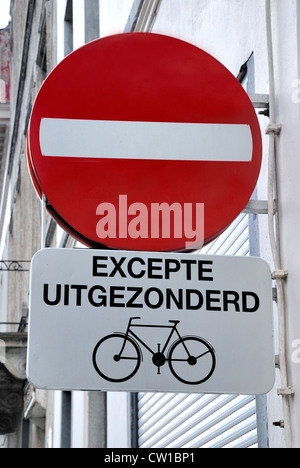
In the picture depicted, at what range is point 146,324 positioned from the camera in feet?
8.91

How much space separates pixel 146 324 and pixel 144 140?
0.71 metres

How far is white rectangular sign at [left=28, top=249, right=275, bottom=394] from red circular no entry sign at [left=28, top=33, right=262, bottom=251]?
1.05ft

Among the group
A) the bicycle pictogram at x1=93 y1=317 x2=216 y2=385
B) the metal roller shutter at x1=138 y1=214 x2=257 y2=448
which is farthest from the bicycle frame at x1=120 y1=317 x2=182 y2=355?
the metal roller shutter at x1=138 y1=214 x2=257 y2=448

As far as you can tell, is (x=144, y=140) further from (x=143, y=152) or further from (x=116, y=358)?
(x=116, y=358)

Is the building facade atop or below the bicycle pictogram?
atop

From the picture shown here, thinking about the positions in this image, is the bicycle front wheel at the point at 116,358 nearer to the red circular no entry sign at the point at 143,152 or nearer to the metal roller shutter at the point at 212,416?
the red circular no entry sign at the point at 143,152

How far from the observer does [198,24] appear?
514 centimetres

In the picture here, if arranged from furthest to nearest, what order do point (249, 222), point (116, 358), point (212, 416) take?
point (212, 416) → point (249, 222) → point (116, 358)

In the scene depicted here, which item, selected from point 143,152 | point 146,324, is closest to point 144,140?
point 143,152

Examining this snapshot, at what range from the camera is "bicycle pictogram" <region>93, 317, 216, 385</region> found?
2682mm

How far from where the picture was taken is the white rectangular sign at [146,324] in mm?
2676

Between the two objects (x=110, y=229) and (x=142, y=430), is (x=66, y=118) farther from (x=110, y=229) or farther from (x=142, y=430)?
(x=142, y=430)
